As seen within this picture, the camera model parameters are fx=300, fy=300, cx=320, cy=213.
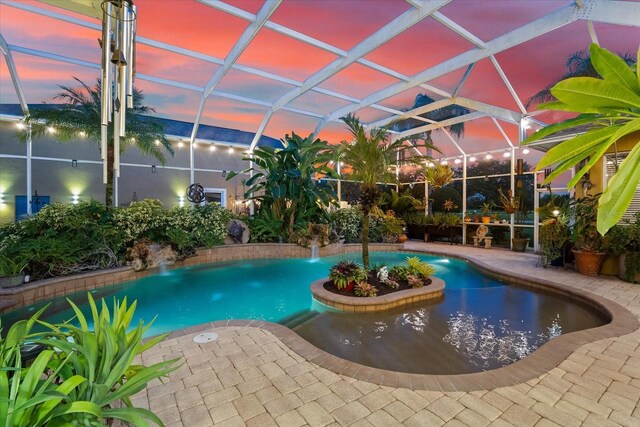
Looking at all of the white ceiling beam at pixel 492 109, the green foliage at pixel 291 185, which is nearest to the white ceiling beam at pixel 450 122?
the white ceiling beam at pixel 492 109

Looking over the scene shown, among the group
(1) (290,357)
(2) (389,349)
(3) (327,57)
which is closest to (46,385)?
(1) (290,357)

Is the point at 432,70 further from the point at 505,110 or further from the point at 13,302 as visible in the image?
the point at 13,302

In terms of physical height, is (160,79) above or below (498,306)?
above

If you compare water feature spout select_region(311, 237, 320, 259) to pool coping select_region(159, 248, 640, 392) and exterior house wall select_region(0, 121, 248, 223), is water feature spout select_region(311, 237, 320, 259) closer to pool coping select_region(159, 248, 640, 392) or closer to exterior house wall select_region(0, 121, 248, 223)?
pool coping select_region(159, 248, 640, 392)

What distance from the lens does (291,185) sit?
969 centimetres

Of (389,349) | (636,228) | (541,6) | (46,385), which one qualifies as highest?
(541,6)

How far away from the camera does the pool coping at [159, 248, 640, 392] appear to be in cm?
255

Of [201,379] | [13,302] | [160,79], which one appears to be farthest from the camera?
[160,79]

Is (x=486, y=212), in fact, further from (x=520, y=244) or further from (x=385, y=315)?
(x=385, y=315)

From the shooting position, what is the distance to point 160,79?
9.12 meters

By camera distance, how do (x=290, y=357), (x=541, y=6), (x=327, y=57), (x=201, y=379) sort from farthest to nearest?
(x=327, y=57), (x=541, y=6), (x=290, y=357), (x=201, y=379)

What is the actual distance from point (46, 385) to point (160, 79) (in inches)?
387

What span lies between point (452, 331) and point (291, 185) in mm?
6748

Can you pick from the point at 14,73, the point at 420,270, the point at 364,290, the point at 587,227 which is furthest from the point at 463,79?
the point at 14,73
